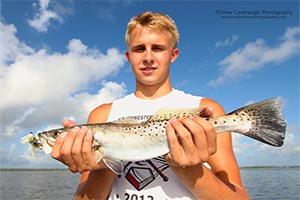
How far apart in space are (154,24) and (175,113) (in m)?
1.58

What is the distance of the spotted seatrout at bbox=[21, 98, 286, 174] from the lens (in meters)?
4.07

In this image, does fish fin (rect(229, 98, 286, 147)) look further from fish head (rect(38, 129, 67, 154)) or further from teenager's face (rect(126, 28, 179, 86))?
fish head (rect(38, 129, 67, 154))

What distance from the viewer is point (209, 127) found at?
3783 mm

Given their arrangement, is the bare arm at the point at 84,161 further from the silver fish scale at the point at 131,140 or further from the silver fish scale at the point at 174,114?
the silver fish scale at the point at 174,114

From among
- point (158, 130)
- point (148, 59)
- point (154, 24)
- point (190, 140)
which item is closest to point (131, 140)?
point (158, 130)

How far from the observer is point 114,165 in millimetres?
4129

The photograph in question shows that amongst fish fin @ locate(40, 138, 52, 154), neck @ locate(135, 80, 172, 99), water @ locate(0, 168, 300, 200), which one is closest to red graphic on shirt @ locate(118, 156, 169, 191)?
neck @ locate(135, 80, 172, 99)

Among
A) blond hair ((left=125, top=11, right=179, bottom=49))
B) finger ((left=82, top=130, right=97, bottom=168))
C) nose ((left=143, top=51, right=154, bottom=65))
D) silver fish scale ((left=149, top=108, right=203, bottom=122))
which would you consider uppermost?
blond hair ((left=125, top=11, right=179, bottom=49))

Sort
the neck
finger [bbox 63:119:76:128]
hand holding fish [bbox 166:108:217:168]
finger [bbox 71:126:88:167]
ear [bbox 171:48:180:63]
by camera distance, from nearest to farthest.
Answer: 1. hand holding fish [bbox 166:108:217:168]
2. finger [bbox 71:126:88:167]
3. finger [bbox 63:119:76:128]
4. the neck
5. ear [bbox 171:48:180:63]

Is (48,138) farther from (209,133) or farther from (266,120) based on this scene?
(266,120)

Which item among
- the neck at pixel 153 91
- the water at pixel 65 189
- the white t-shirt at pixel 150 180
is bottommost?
the water at pixel 65 189

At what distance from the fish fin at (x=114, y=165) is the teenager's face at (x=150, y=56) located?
1.31 m

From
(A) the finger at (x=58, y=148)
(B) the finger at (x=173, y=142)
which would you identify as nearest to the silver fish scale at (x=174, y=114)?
(B) the finger at (x=173, y=142)

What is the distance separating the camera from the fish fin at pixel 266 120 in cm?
400
